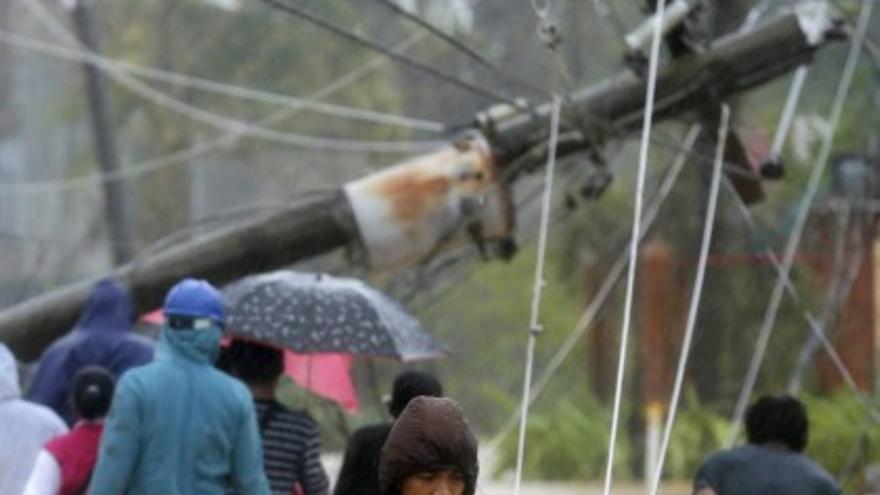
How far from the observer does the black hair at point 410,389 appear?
9977 mm

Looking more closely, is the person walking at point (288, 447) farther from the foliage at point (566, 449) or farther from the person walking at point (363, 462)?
the foliage at point (566, 449)

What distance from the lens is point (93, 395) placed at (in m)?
11.0

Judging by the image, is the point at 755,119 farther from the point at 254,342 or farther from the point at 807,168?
the point at 254,342

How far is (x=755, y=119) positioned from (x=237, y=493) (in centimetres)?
2039

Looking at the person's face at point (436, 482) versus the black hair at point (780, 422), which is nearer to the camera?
the person's face at point (436, 482)

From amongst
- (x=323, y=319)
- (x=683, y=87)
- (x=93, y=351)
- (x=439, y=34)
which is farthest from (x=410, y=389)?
(x=683, y=87)

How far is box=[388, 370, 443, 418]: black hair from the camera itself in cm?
998

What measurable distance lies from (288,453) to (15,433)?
981 millimetres

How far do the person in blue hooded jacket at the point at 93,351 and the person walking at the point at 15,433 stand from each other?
124 centimetres

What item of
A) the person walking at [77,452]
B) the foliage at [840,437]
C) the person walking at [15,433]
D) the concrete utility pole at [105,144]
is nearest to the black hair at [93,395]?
the person walking at [77,452]

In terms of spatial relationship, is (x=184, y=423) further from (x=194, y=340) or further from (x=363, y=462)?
(x=363, y=462)

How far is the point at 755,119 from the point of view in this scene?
30438mm

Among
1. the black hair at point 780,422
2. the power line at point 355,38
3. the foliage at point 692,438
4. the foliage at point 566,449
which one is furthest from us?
the foliage at point 566,449

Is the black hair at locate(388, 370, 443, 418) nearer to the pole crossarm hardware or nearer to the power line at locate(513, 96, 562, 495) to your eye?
the power line at locate(513, 96, 562, 495)
